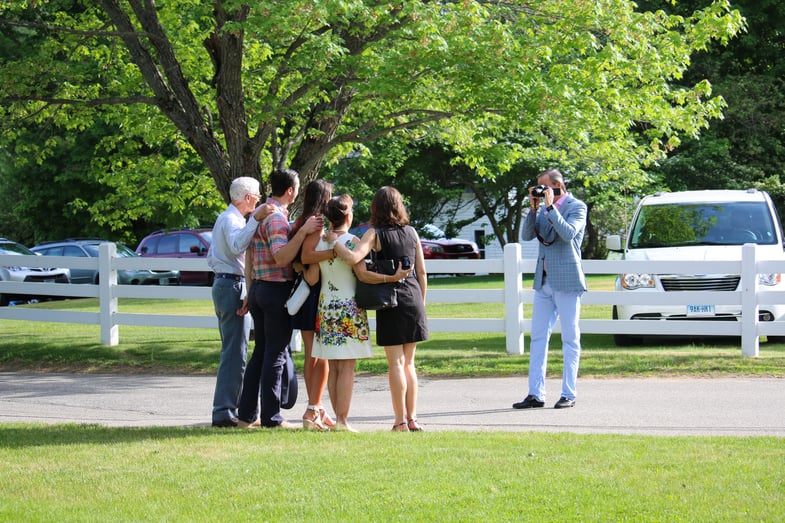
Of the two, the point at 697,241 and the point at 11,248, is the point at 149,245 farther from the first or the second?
the point at 697,241

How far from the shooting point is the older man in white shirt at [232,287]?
7.68m

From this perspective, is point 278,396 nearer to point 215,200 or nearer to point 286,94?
point 286,94

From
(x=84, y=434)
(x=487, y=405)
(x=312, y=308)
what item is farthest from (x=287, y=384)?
(x=487, y=405)

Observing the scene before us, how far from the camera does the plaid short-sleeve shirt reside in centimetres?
751

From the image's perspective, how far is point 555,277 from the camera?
8.64m

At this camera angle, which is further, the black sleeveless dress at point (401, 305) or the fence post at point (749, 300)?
the fence post at point (749, 300)

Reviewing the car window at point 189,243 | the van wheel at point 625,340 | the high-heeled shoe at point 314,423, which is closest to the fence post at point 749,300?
the van wheel at point 625,340

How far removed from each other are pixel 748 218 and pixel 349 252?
8261 millimetres

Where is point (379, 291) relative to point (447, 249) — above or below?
below

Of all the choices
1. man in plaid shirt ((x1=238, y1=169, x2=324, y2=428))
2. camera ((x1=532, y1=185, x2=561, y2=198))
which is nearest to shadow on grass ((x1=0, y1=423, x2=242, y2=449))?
man in plaid shirt ((x1=238, y1=169, x2=324, y2=428))

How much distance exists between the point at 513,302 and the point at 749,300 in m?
2.69

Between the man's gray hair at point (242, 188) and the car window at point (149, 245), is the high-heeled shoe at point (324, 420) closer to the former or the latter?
the man's gray hair at point (242, 188)

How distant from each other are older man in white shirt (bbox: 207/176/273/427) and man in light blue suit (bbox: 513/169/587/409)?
2.46 meters

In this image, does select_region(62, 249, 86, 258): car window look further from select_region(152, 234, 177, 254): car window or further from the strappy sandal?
the strappy sandal
